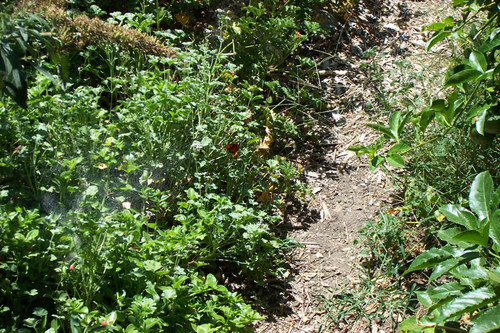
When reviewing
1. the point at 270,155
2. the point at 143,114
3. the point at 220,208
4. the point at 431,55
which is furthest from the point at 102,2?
the point at 431,55

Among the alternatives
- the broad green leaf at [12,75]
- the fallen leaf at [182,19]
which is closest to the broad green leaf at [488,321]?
the broad green leaf at [12,75]

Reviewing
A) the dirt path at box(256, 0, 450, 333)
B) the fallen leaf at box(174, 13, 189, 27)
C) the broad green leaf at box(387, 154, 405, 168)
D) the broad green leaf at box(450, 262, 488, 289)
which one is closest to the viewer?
the broad green leaf at box(450, 262, 488, 289)

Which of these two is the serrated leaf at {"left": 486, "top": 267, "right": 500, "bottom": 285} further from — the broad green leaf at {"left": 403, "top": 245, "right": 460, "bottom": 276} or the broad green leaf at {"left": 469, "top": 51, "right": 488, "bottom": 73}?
the broad green leaf at {"left": 469, "top": 51, "right": 488, "bottom": 73}

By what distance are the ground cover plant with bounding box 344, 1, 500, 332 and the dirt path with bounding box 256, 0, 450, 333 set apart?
9.3 inches

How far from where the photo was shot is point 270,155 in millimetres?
3908

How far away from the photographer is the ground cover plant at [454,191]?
5.60ft

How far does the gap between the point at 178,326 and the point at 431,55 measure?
3400 millimetres

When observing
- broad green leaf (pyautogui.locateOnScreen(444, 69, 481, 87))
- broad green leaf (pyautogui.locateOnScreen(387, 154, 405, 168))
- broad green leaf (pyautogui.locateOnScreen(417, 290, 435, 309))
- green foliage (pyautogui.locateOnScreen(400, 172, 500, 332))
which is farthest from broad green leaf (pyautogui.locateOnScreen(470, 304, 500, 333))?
broad green leaf (pyautogui.locateOnScreen(444, 69, 481, 87))

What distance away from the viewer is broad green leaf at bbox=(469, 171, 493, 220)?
71.8 inches

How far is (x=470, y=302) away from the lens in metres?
1.60

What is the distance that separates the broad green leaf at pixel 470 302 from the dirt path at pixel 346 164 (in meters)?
1.43

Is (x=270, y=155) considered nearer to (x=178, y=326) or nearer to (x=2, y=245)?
(x=178, y=326)

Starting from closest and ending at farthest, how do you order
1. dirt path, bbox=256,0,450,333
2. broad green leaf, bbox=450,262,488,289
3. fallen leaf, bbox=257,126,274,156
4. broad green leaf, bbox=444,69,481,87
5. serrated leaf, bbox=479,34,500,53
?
broad green leaf, bbox=450,262,488,289
broad green leaf, bbox=444,69,481,87
serrated leaf, bbox=479,34,500,53
dirt path, bbox=256,0,450,333
fallen leaf, bbox=257,126,274,156

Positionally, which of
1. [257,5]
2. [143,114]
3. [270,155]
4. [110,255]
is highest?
[257,5]
